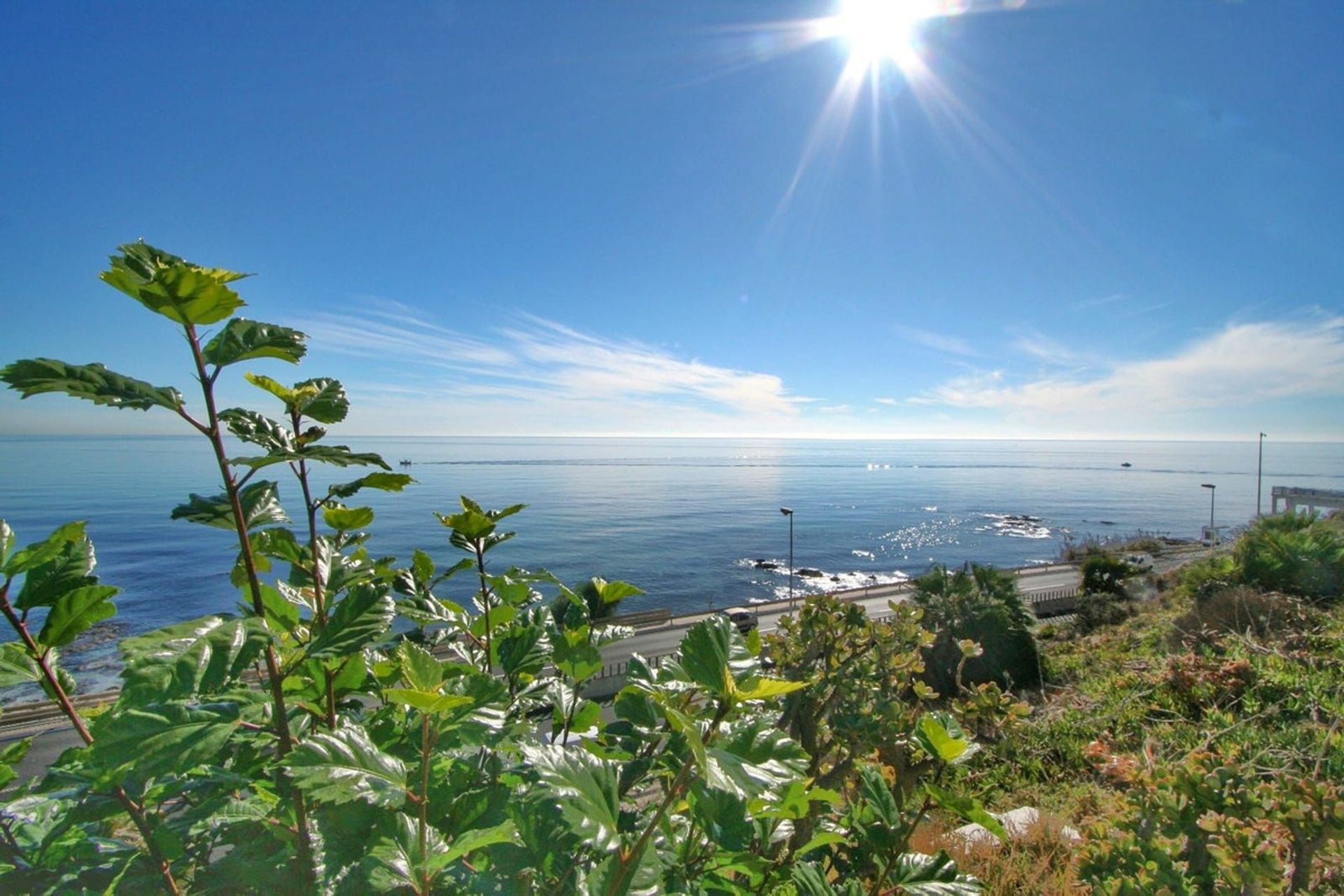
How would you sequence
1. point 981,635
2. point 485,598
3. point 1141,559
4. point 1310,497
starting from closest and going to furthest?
1. point 485,598
2. point 981,635
3. point 1310,497
4. point 1141,559

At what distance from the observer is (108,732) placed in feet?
2.67

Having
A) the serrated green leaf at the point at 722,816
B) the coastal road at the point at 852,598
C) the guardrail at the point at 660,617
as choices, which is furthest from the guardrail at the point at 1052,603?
the serrated green leaf at the point at 722,816

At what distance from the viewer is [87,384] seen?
0.92 metres

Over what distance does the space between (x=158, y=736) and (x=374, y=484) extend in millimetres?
492

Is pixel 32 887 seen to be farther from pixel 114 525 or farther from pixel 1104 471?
pixel 1104 471

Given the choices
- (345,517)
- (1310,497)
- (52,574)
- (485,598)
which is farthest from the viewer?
(1310,497)

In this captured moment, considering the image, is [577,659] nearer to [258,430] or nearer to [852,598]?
[258,430]

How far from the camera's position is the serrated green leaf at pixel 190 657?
0.75 m

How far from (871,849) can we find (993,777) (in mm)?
6503

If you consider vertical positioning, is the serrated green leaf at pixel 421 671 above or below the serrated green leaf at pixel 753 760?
above

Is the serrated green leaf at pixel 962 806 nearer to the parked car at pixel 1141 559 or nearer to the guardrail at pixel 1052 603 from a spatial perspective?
the guardrail at pixel 1052 603

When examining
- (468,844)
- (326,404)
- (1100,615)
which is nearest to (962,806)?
(468,844)

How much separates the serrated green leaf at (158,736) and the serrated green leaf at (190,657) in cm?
5

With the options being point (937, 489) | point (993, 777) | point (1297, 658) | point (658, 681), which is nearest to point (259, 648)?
point (658, 681)
